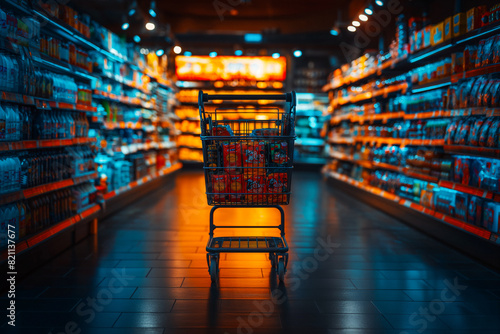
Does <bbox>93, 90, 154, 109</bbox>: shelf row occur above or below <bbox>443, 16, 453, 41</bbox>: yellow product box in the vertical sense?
below

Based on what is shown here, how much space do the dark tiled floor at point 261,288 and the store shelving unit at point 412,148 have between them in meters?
0.24

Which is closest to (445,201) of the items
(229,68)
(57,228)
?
(57,228)

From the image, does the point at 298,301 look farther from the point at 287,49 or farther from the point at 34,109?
the point at 287,49

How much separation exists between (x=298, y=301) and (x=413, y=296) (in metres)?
0.76

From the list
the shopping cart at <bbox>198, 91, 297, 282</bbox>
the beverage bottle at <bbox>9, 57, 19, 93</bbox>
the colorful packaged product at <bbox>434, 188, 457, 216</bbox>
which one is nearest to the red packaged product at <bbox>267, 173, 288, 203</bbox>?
the shopping cart at <bbox>198, 91, 297, 282</bbox>

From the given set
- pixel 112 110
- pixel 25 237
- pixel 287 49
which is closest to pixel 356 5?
pixel 287 49

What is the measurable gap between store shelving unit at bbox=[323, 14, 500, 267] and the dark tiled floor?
0.24m

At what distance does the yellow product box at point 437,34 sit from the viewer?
4.63 meters

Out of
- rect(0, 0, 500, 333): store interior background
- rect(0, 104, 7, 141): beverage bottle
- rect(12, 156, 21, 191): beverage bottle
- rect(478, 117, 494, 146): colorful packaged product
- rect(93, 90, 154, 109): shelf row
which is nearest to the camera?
rect(0, 0, 500, 333): store interior background

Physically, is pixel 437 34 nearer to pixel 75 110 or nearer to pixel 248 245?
pixel 248 245

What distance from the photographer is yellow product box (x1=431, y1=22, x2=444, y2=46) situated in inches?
182

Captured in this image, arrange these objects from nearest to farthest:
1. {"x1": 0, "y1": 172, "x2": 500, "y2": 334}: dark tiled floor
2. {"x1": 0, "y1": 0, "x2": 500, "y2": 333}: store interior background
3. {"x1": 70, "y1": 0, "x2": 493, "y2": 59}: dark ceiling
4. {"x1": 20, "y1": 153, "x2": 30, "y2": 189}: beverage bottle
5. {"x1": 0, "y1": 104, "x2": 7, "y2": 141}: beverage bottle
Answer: {"x1": 0, "y1": 172, "x2": 500, "y2": 334}: dark tiled floor
{"x1": 0, "y1": 0, "x2": 500, "y2": 333}: store interior background
{"x1": 0, "y1": 104, "x2": 7, "y2": 141}: beverage bottle
{"x1": 20, "y1": 153, "x2": 30, "y2": 189}: beverage bottle
{"x1": 70, "y1": 0, "x2": 493, "y2": 59}: dark ceiling

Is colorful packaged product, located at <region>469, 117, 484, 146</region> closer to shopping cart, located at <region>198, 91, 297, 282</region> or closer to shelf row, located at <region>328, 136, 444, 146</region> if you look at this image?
shelf row, located at <region>328, 136, 444, 146</region>

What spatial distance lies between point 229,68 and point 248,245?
31.1ft
